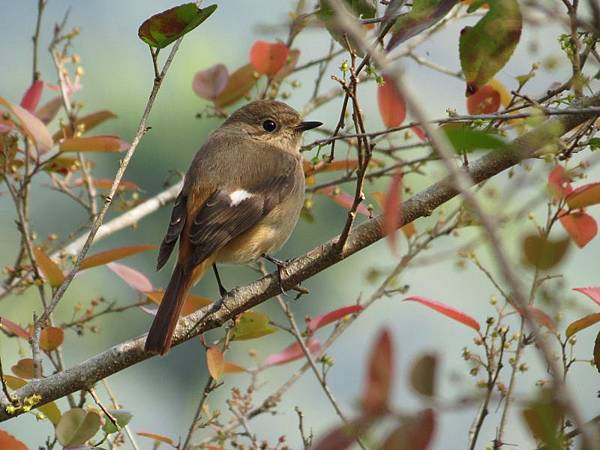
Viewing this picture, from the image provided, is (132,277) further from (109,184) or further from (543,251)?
(543,251)

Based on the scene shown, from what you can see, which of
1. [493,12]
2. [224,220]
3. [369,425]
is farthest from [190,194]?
[369,425]

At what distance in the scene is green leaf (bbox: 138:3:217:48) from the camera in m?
2.07

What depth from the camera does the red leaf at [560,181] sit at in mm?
2233

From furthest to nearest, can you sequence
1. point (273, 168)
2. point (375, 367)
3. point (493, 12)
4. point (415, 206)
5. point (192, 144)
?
point (192, 144)
point (273, 168)
point (415, 206)
point (493, 12)
point (375, 367)

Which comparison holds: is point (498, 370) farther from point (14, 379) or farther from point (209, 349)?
point (14, 379)

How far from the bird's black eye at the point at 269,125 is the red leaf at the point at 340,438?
139 inches

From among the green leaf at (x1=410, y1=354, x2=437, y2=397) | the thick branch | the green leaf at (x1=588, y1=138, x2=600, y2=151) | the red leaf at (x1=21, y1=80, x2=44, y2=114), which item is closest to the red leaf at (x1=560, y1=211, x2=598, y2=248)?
the thick branch

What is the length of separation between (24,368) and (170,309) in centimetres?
46

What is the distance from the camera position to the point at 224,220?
11.6 feet

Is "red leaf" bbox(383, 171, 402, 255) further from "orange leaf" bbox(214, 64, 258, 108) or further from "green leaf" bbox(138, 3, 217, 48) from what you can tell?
"orange leaf" bbox(214, 64, 258, 108)

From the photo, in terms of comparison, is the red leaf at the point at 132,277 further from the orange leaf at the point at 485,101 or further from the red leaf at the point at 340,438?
the red leaf at the point at 340,438

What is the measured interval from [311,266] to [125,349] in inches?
22.1

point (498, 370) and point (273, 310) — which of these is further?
point (273, 310)

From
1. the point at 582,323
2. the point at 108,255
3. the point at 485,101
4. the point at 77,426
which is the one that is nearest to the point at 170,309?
the point at 108,255
